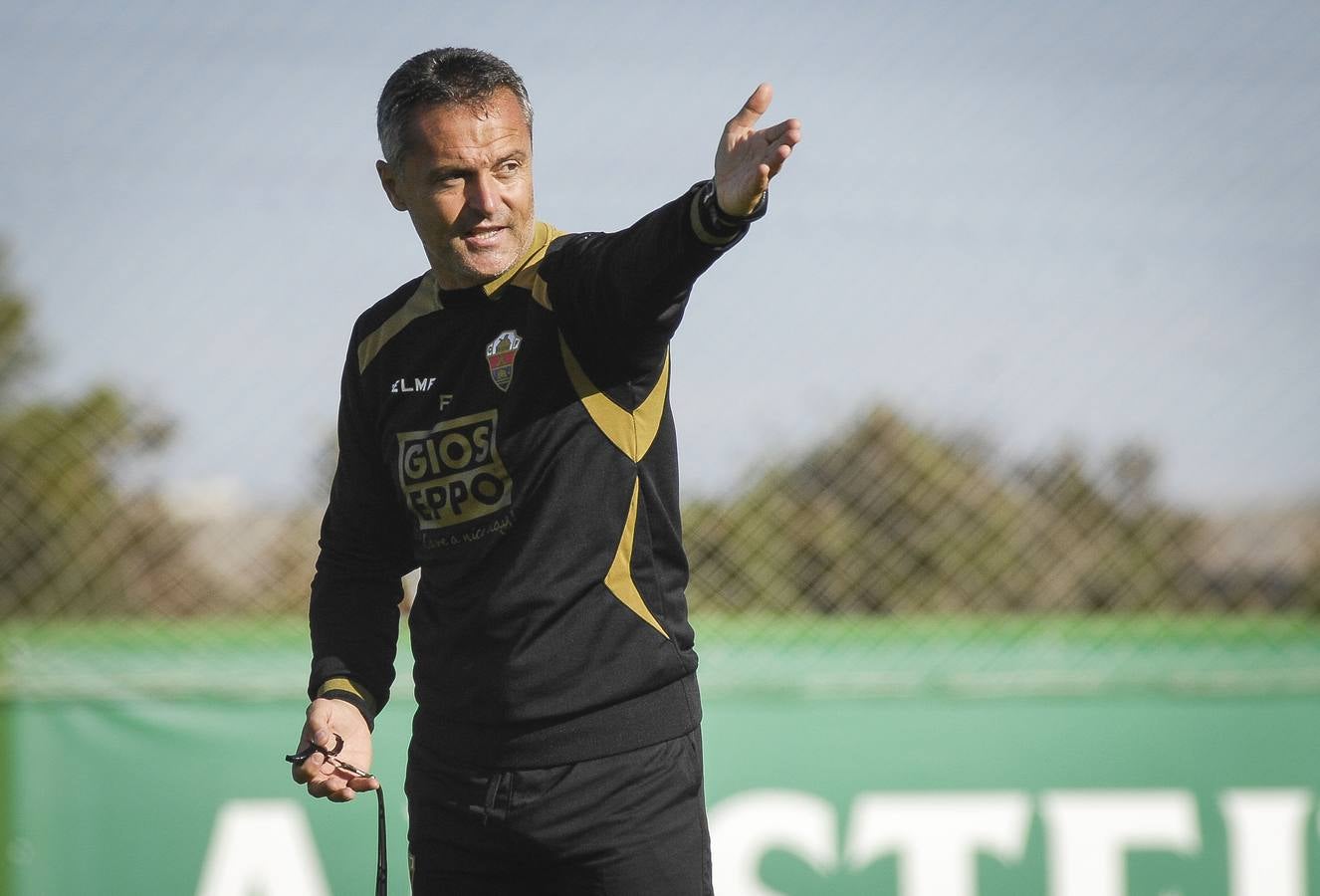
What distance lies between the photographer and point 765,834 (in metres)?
4.12

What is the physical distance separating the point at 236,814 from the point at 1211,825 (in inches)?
111

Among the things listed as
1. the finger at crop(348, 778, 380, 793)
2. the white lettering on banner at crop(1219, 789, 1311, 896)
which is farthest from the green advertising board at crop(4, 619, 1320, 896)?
the finger at crop(348, 778, 380, 793)

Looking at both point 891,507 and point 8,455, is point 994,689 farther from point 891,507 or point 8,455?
point 8,455

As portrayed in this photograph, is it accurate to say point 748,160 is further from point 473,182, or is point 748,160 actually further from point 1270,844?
point 1270,844

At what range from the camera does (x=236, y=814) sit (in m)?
4.20

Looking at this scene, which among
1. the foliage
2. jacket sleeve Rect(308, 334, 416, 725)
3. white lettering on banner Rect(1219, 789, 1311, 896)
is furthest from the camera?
the foliage

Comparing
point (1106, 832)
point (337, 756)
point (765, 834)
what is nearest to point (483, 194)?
point (337, 756)

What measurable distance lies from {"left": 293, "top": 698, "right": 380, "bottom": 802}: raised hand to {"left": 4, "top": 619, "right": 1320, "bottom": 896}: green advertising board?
2035 mm

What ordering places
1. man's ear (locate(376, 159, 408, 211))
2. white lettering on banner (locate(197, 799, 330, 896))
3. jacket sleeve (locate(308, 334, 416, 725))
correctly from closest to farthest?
man's ear (locate(376, 159, 408, 211)) < jacket sleeve (locate(308, 334, 416, 725)) < white lettering on banner (locate(197, 799, 330, 896))

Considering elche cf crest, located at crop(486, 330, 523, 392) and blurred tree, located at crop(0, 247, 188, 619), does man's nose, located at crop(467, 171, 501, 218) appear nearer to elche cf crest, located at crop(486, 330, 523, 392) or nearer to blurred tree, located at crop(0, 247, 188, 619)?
elche cf crest, located at crop(486, 330, 523, 392)

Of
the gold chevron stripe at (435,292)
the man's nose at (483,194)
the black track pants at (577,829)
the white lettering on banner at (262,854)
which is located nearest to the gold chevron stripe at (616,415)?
the gold chevron stripe at (435,292)

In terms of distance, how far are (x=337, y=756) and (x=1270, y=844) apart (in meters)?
Result: 3.01

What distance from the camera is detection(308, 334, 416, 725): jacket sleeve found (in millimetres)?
2328

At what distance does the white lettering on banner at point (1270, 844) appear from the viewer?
405cm
